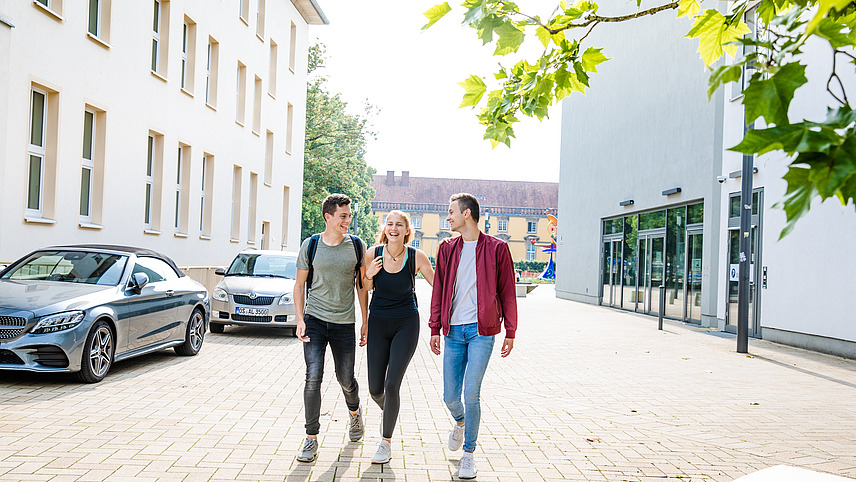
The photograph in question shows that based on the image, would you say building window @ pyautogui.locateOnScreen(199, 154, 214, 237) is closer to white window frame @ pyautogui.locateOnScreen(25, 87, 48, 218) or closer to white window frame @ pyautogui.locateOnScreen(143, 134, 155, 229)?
white window frame @ pyautogui.locateOnScreen(143, 134, 155, 229)

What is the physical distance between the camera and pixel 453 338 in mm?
5410

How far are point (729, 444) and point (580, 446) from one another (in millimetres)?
1235

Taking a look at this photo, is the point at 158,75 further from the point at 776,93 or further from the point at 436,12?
the point at 776,93

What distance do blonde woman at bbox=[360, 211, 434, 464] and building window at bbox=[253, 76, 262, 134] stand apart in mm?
21971

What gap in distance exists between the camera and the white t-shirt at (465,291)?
534 cm

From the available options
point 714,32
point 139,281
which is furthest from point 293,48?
point 714,32

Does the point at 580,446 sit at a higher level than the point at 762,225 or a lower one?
lower

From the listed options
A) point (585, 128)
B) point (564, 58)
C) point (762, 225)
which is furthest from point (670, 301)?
point (564, 58)

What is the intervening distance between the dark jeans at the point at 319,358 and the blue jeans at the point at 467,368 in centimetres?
72

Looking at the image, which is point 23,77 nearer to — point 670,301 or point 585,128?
point 670,301

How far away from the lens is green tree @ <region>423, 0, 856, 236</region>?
1.70 metres

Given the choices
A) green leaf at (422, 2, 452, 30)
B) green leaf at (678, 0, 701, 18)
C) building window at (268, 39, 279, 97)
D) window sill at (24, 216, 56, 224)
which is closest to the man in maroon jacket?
green leaf at (678, 0, 701, 18)

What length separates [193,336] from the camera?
11500 mm

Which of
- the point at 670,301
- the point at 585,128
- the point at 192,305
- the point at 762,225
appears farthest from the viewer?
the point at 585,128
